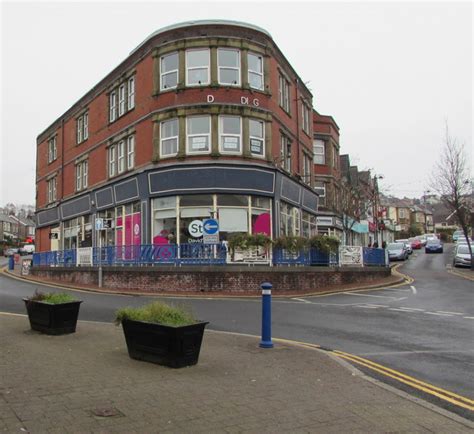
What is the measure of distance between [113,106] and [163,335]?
24.9 metres

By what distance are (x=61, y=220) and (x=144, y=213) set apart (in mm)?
13974

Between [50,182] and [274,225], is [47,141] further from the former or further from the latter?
[274,225]

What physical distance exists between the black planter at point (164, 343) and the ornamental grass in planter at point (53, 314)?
2.43 meters

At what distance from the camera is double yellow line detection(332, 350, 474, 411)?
19.1 feet

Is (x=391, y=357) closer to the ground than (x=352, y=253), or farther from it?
closer to the ground

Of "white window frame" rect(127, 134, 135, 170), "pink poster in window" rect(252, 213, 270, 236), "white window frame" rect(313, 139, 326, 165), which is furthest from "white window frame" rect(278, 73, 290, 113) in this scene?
"white window frame" rect(313, 139, 326, 165)

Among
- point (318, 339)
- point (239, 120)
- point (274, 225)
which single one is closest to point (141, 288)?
point (274, 225)

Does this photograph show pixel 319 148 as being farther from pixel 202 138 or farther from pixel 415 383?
pixel 415 383

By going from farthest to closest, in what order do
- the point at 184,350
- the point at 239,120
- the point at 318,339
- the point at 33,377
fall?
the point at 239,120, the point at 318,339, the point at 184,350, the point at 33,377

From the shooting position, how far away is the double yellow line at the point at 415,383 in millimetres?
5820

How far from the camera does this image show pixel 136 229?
25.5 meters

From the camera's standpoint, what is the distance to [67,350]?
7805 mm

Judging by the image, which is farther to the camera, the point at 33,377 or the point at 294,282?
the point at 294,282

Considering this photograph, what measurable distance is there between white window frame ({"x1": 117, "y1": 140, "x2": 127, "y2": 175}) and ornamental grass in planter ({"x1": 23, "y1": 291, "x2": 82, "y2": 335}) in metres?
18.5
